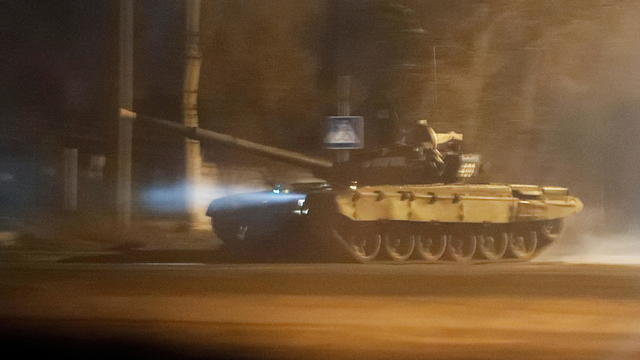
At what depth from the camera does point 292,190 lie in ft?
57.0

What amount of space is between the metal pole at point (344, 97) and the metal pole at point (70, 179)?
5.07m

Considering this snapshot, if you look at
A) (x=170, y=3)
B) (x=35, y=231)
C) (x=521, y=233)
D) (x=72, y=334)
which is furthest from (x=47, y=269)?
(x=170, y=3)

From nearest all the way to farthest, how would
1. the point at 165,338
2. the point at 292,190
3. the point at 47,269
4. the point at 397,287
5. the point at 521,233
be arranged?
the point at 165,338
the point at 397,287
the point at 47,269
the point at 292,190
the point at 521,233

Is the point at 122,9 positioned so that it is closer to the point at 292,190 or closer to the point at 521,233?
the point at 292,190

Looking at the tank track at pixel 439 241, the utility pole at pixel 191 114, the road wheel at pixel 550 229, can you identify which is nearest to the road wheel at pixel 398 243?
the tank track at pixel 439 241

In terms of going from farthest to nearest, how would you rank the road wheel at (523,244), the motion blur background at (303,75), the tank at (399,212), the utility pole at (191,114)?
1. the motion blur background at (303,75)
2. the utility pole at (191,114)
3. the road wheel at (523,244)
4. the tank at (399,212)

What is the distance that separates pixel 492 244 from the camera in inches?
741

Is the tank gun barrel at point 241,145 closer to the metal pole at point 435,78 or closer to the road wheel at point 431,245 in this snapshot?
the road wheel at point 431,245

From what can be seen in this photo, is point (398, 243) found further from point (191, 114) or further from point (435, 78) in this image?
point (435, 78)

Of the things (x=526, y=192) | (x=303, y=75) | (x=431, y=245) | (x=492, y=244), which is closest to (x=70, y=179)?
(x=303, y=75)

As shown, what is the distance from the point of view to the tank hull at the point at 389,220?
54.7 feet

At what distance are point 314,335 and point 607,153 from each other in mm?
21802

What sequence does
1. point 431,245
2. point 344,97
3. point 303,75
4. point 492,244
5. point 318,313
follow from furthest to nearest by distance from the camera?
point 303,75 < point 344,97 < point 492,244 < point 431,245 < point 318,313

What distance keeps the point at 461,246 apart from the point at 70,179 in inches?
324
